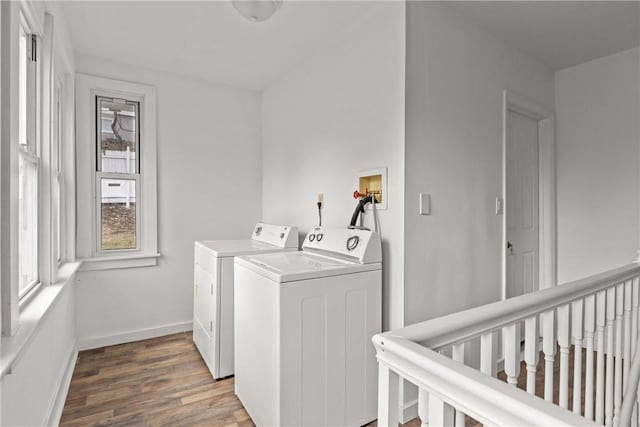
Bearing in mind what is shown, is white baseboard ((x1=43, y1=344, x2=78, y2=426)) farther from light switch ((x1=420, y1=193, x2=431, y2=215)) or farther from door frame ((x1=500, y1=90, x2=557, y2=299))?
door frame ((x1=500, y1=90, x2=557, y2=299))

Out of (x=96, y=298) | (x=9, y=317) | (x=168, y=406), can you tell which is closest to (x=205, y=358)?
(x=168, y=406)

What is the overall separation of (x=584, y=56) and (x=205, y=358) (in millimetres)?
3840

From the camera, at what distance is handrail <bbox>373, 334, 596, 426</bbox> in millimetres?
526

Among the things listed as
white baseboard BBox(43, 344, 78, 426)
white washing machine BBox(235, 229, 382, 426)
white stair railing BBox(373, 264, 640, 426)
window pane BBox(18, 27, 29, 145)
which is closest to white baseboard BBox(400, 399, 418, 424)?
white washing machine BBox(235, 229, 382, 426)

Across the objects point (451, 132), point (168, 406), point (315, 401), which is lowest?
point (168, 406)

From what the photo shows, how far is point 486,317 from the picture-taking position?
34.9 inches

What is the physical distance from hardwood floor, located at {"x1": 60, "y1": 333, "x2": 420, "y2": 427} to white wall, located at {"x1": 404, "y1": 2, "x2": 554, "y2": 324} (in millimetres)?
886

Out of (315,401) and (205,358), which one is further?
(205,358)

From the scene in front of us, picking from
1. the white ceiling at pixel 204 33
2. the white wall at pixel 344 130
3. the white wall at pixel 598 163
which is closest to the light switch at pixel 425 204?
the white wall at pixel 344 130

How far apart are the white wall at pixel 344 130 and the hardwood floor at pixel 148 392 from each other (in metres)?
1.18

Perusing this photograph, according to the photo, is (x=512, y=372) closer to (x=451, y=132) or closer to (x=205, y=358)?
(x=451, y=132)

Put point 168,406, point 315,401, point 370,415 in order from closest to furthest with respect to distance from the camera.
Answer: point 315,401, point 370,415, point 168,406

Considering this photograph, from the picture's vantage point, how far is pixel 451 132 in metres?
2.20

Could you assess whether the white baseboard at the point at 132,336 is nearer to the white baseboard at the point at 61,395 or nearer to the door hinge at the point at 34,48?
the white baseboard at the point at 61,395
